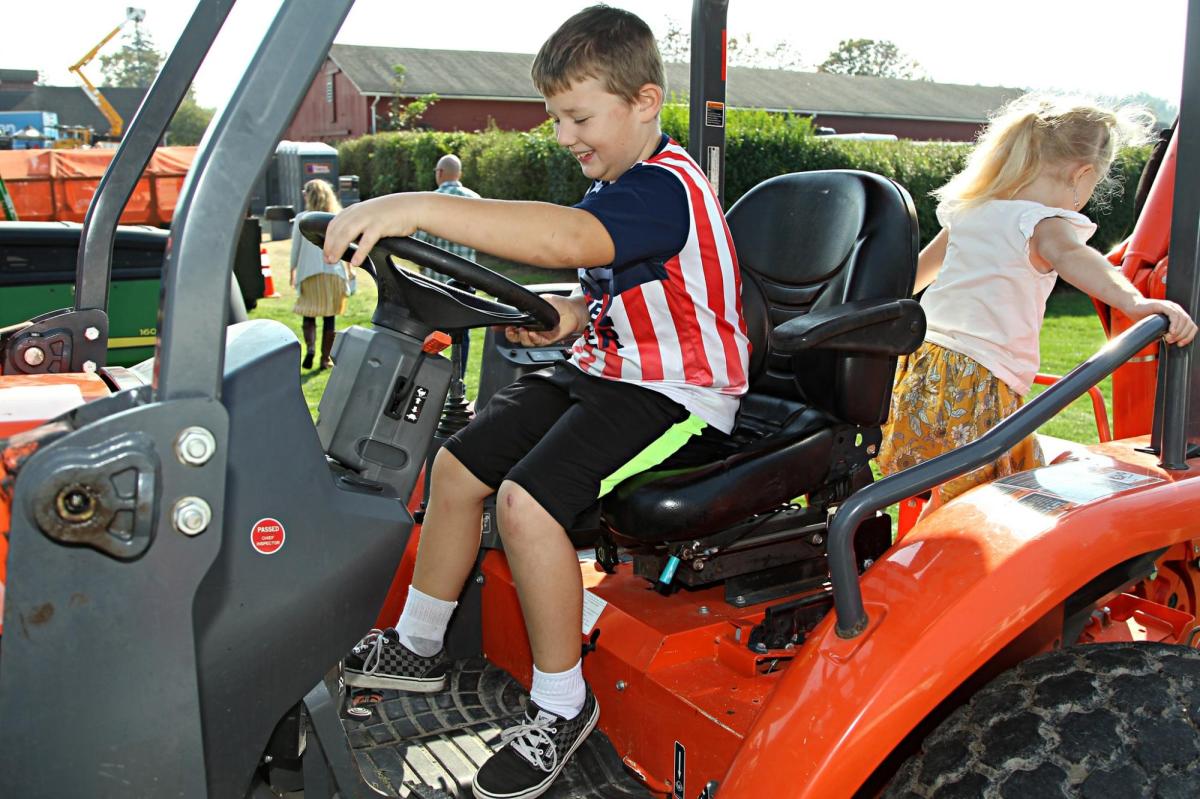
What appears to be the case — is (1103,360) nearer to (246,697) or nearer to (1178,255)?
(1178,255)

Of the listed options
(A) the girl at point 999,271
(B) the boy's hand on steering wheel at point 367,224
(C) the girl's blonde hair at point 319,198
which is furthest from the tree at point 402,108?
(B) the boy's hand on steering wheel at point 367,224

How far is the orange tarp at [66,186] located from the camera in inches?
549

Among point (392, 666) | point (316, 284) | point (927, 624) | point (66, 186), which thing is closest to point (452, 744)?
point (392, 666)

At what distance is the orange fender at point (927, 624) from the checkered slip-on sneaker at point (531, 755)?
501mm

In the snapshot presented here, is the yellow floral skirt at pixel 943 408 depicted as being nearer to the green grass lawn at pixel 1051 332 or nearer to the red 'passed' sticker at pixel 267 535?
the red 'passed' sticker at pixel 267 535

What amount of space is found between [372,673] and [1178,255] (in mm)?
1647

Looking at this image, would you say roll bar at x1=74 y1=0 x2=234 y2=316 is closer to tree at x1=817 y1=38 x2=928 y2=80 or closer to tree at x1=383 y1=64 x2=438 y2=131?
tree at x1=383 y1=64 x2=438 y2=131

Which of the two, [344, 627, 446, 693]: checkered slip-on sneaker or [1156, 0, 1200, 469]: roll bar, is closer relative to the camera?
[1156, 0, 1200, 469]: roll bar

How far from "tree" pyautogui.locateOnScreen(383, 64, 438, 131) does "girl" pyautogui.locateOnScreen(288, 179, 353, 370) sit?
21.2 m

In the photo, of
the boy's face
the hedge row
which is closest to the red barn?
the hedge row

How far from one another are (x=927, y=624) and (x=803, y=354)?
1.00m

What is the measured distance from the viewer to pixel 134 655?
119 cm

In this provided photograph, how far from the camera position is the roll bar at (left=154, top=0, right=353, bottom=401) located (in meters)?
1.18

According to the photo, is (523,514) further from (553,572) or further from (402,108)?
(402,108)
